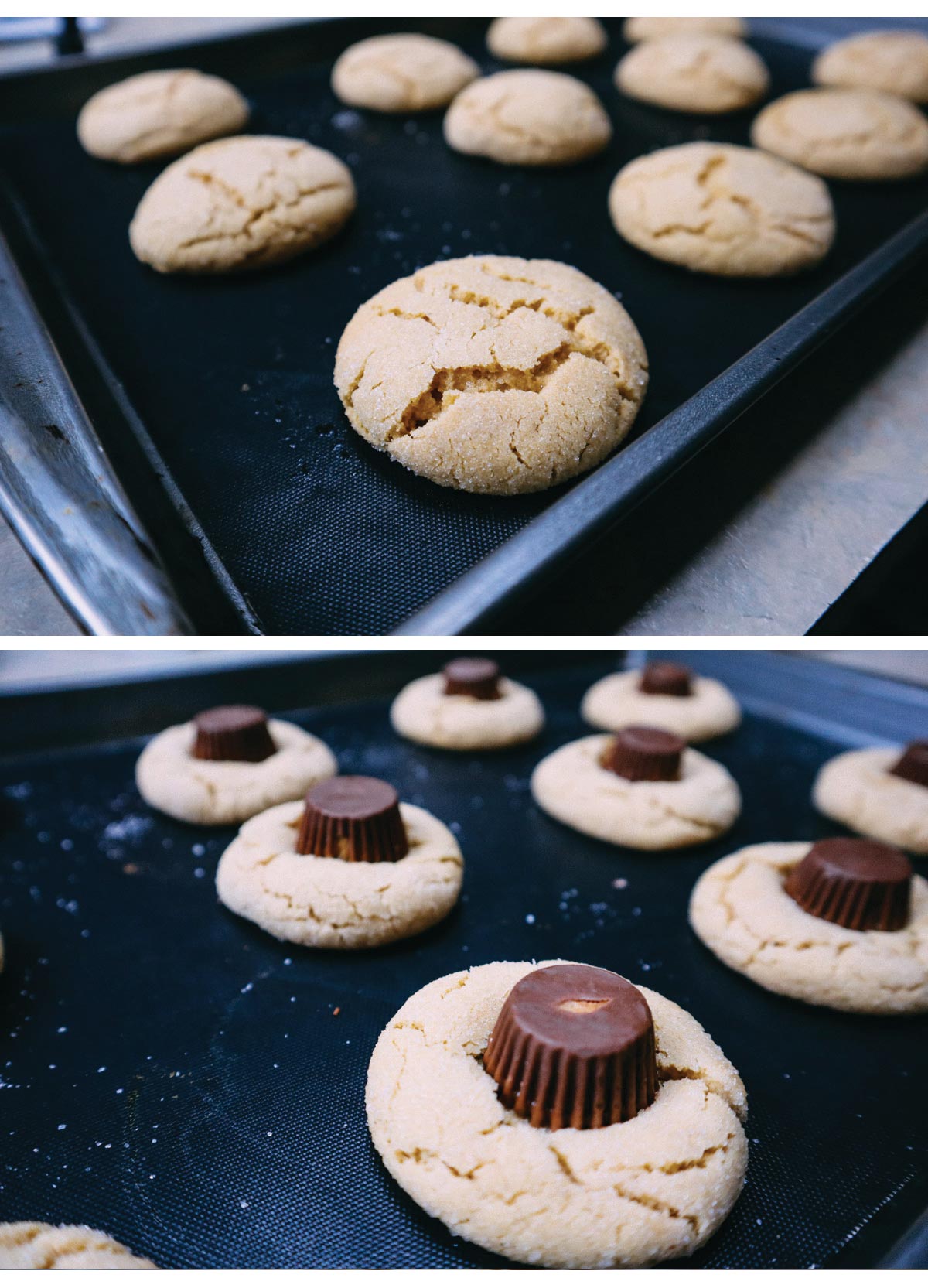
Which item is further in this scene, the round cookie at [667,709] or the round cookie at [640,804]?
the round cookie at [667,709]

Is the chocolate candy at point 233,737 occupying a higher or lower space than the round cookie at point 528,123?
lower

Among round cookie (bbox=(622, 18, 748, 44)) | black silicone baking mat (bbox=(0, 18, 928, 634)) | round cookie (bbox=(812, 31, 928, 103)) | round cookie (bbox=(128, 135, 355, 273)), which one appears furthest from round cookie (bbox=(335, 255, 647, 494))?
round cookie (bbox=(622, 18, 748, 44))

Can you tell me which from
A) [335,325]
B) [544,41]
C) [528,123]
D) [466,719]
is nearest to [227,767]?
[466,719]

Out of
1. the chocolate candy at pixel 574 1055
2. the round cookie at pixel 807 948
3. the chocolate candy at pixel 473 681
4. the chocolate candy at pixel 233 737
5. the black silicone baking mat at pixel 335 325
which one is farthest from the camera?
the chocolate candy at pixel 473 681

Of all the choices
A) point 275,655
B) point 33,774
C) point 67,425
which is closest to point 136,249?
point 67,425

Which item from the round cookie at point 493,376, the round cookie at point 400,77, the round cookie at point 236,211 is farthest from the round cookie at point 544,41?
the round cookie at point 493,376

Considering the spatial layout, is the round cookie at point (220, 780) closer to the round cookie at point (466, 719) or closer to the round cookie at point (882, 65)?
the round cookie at point (466, 719)

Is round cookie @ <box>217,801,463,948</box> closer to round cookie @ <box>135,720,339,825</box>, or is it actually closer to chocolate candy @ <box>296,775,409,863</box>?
chocolate candy @ <box>296,775,409,863</box>

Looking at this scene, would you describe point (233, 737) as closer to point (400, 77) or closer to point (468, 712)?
point (468, 712)
